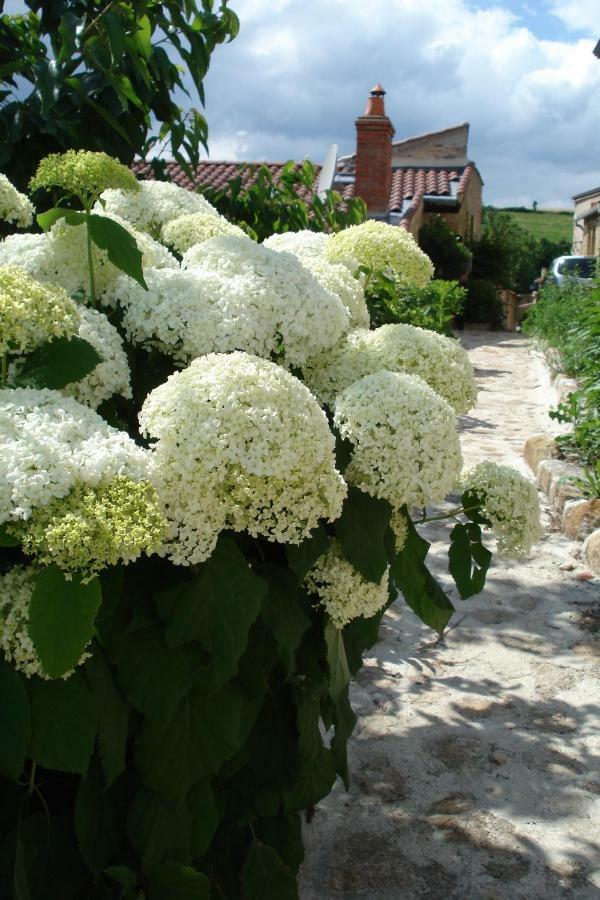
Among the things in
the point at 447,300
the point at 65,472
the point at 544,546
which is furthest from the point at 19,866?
Answer: the point at 447,300

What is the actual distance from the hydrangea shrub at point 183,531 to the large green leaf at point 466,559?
123mm

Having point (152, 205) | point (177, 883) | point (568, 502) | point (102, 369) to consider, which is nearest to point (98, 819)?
point (177, 883)

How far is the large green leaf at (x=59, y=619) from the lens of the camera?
1.29 m

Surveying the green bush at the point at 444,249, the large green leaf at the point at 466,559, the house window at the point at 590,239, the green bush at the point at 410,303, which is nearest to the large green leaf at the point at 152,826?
the large green leaf at the point at 466,559

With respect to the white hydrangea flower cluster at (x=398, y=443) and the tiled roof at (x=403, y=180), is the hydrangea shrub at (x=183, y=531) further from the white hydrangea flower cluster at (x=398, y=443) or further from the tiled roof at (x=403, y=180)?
the tiled roof at (x=403, y=180)

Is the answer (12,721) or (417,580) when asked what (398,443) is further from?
(12,721)

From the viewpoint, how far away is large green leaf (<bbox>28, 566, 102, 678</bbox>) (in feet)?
4.22

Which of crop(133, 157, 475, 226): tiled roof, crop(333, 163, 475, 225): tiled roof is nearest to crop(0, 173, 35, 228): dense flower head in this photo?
crop(133, 157, 475, 226): tiled roof

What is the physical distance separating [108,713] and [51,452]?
0.50m

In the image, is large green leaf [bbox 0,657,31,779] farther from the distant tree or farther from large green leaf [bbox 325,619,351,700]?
the distant tree

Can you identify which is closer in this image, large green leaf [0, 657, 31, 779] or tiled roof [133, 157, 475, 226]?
large green leaf [0, 657, 31, 779]

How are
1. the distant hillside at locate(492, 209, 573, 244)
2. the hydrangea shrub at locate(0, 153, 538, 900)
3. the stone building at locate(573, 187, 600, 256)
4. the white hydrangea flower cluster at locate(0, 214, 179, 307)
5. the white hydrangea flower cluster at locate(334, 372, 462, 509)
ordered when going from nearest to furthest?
the hydrangea shrub at locate(0, 153, 538, 900) → the white hydrangea flower cluster at locate(334, 372, 462, 509) → the white hydrangea flower cluster at locate(0, 214, 179, 307) → the stone building at locate(573, 187, 600, 256) → the distant hillside at locate(492, 209, 573, 244)

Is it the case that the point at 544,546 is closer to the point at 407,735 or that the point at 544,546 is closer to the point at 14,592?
the point at 407,735

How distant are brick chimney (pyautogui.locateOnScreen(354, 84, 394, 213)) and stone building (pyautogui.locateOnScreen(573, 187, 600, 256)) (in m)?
16.5
